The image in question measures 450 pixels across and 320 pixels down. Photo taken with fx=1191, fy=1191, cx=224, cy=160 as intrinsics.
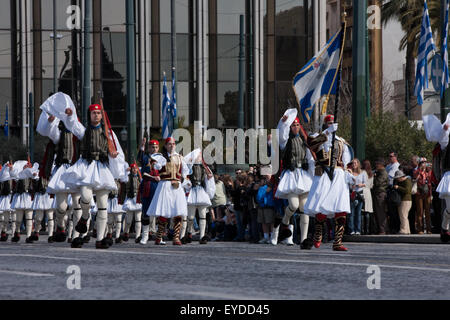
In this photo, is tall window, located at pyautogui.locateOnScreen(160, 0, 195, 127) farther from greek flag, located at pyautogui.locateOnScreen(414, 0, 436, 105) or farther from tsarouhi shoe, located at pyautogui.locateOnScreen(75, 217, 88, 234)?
tsarouhi shoe, located at pyautogui.locateOnScreen(75, 217, 88, 234)

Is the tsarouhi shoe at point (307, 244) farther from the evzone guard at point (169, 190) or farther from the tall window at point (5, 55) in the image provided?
the tall window at point (5, 55)

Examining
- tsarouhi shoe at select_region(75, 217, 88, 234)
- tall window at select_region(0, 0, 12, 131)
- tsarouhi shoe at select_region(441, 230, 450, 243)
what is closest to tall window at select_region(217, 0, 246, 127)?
tall window at select_region(0, 0, 12, 131)

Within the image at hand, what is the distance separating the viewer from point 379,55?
295 feet

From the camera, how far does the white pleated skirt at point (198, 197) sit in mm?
25000

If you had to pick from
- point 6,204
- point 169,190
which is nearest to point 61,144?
point 169,190

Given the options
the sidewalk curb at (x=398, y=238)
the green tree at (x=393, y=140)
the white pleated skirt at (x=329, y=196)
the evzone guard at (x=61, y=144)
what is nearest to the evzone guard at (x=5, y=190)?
the evzone guard at (x=61, y=144)

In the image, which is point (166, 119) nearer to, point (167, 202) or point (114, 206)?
point (114, 206)

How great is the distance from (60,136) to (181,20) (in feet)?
149

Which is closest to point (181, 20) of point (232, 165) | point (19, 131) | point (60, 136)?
point (19, 131)

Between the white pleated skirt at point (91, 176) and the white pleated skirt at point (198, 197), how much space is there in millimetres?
6523

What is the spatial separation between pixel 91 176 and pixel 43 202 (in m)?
7.92

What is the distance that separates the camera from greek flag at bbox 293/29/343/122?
861 inches

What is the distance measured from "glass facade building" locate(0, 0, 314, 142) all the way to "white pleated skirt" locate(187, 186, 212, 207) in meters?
38.6

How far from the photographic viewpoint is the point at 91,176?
18297mm
